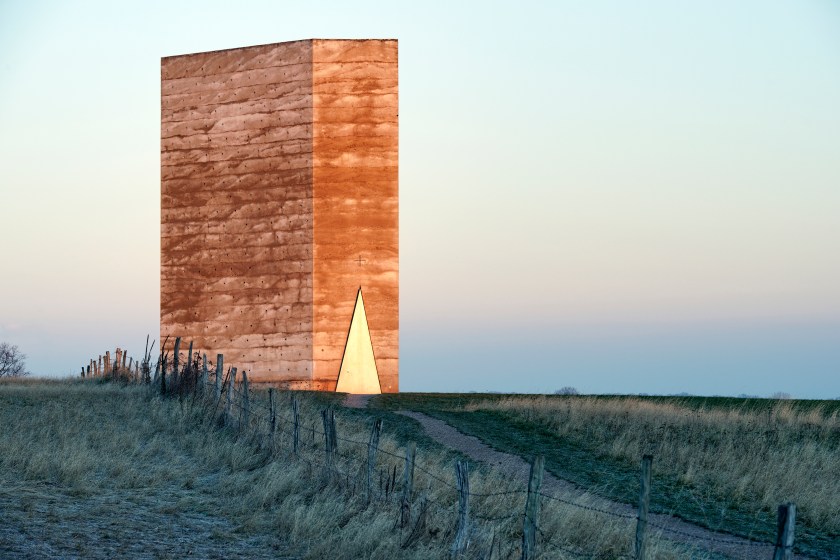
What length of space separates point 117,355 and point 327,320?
29.3ft

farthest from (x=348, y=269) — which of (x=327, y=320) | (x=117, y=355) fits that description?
(x=117, y=355)

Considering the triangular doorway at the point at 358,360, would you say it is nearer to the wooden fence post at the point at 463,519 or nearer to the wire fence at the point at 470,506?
the wire fence at the point at 470,506

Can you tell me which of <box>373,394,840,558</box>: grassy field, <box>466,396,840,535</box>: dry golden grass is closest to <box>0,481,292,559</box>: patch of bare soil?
<box>373,394,840,558</box>: grassy field

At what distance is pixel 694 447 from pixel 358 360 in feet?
65.5

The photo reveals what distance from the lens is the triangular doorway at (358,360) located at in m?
42.0

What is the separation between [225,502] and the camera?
16.0 m

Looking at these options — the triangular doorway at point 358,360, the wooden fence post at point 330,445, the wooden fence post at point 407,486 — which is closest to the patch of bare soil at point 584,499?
the wooden fence post at point 407,486

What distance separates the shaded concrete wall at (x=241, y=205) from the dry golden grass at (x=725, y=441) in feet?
37.3

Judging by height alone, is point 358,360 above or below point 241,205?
below

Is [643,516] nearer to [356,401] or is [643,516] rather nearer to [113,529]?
[113,529]

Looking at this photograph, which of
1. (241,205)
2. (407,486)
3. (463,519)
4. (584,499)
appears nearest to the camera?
(463,519)

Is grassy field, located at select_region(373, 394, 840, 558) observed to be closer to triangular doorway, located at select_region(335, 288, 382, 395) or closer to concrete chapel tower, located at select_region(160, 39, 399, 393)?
triangular doorway, located at select_region(335, 288, 382, 395)

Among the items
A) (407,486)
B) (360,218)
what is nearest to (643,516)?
(407,486)

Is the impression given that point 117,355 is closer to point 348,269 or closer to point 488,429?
point 348,269
